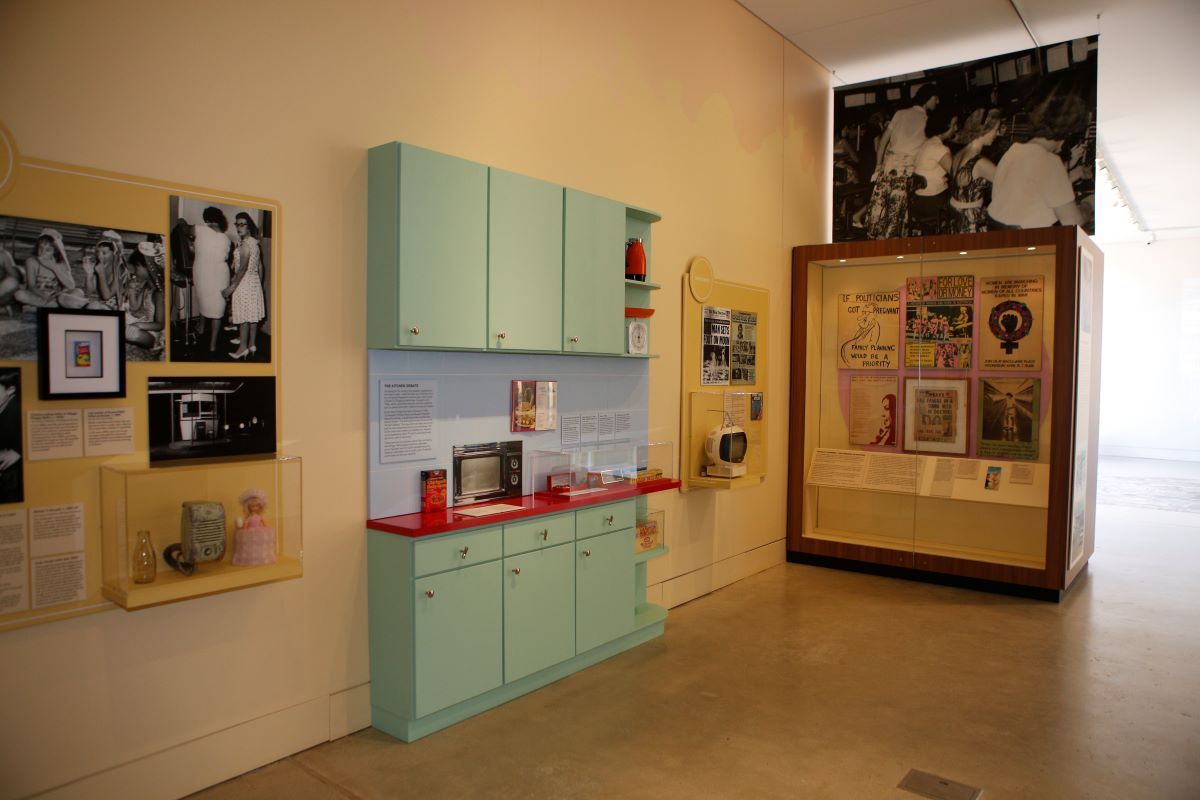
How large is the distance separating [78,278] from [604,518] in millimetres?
2640

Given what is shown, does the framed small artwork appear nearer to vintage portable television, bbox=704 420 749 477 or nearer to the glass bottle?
vintage portable television, bbox=704 420 749 477

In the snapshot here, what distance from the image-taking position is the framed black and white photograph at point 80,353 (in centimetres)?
254

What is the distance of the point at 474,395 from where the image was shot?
3961 millimetres

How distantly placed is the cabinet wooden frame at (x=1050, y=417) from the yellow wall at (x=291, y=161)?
2074 millimetres

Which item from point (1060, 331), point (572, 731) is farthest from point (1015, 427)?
point (572, 731)

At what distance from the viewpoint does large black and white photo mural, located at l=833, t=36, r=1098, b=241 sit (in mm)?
6188

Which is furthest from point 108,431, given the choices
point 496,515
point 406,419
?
point 496,515

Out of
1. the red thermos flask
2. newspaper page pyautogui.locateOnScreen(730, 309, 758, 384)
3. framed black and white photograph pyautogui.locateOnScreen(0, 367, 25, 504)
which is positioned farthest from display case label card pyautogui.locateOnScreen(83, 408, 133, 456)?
newspaper page pyautogui.locateOnScreen(730, 309, 758, 384)

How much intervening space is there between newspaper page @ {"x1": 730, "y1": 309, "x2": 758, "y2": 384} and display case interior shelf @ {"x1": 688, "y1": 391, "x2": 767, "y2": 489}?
0.25 meters

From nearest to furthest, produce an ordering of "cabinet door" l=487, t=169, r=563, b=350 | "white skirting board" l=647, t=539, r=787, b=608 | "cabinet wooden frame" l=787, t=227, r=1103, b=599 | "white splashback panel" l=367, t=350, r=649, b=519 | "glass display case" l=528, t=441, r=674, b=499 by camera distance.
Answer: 1. "white splashback panel" l=367, t=350, r=649, b=519
2. "cabinet door" l=487, t=169, r=563, b=350
3. "glass display case" l=528, t=441, r=674, b=499
4. "white skirting board" l=647, t=539, r=787, b=608
5. "cabinet wooden frame" l=787, t=227, r=1103, b=599

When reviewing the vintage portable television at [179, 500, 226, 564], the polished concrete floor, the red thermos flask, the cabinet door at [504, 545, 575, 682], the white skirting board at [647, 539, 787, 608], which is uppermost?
the red thermos flask

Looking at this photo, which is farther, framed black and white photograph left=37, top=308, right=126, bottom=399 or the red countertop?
the red countertop

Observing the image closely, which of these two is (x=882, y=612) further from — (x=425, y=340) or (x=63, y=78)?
(x=63, y=78)

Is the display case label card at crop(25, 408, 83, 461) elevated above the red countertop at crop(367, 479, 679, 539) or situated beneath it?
elevated above
